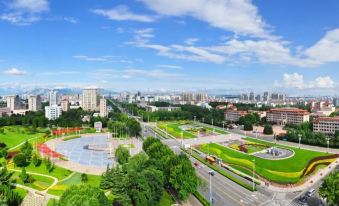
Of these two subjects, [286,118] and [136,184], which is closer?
[136,184]

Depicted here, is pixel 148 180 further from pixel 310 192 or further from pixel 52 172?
pixel 52 172

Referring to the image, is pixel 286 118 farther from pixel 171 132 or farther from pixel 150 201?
pixel 150 201

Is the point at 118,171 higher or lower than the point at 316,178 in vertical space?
higher

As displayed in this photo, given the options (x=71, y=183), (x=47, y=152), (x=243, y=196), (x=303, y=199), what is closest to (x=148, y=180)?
(x=243, y=196)

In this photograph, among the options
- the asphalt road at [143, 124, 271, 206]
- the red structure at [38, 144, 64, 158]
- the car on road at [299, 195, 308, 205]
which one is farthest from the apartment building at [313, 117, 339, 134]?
the red structure at [38, 144, 64, 158]

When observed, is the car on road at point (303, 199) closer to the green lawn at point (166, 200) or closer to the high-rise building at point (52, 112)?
the green lawn at point (166, 200)

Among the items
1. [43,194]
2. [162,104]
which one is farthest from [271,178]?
[162,104]
